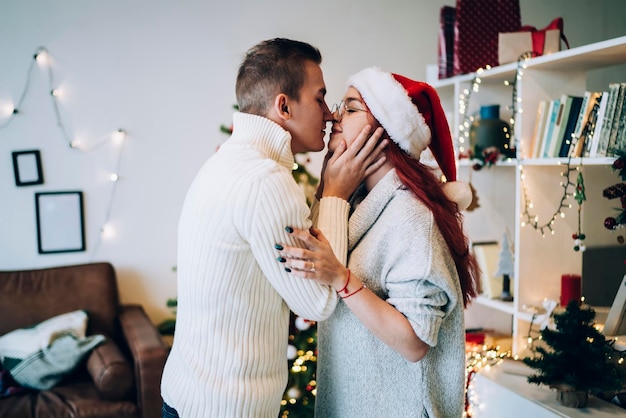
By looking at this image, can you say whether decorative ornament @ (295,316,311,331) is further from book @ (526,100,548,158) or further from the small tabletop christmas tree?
Result: book @ (526,100,548,158)

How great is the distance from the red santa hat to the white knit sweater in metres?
0.31

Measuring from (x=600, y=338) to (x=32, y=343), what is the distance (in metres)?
2.38

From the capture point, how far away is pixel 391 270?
1290mm

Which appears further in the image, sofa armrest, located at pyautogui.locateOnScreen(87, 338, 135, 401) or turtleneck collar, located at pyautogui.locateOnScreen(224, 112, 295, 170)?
sofa armrest, located at pyautogui.locateOnScreen(87, 338, 135, 401)

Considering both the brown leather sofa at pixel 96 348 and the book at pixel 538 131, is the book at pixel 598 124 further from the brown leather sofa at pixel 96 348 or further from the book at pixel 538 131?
the brown leather sofa at pixel 96 348

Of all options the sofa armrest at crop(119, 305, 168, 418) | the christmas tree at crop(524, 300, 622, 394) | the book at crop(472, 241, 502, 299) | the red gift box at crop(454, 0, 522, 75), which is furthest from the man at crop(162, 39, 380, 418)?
the red gift box at crop(454, 0, 522, 75)

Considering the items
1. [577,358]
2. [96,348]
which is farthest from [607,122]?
[96,348]

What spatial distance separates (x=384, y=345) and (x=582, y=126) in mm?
1329

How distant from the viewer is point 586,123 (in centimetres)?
213

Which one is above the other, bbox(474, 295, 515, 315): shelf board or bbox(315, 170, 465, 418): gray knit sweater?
bbox(315, 170, 465, 418): gray knit sweater

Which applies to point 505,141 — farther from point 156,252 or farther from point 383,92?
point 156,252

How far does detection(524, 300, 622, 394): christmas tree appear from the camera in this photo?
68.9 inches

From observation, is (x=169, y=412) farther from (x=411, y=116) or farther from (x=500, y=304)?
(x=500, y=304)

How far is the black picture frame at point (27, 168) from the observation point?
307 cm
